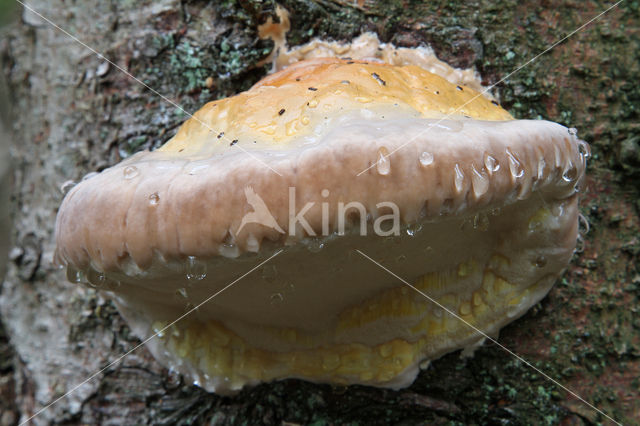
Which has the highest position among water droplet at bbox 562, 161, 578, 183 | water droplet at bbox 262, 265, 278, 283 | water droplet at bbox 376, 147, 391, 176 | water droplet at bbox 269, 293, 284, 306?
water droplet at bbox 376, 147, 391, 176

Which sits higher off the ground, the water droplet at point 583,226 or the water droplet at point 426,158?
the water droplet at point 426,158

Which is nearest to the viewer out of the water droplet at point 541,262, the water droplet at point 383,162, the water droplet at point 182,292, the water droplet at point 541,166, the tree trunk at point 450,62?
the water droplet at point 383,162

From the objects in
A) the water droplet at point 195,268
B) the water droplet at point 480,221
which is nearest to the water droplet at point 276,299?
the water droplet at point 195,268

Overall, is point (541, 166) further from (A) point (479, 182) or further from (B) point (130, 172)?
(B) point (130, 172)

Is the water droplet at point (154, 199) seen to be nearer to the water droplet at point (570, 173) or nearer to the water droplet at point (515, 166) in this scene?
the water droplet at point (515, 166)

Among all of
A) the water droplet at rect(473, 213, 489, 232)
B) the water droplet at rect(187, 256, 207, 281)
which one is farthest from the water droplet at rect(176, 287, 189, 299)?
the water droplet at rect(473, 213, 489, 232)

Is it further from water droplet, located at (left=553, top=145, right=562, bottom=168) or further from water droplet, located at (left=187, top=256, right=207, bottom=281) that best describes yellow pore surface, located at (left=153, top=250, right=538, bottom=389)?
water droplet, located at (left=187, top=256, right=207, bottom=281)

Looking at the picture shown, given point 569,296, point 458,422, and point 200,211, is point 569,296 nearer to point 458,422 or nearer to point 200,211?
point 458,422

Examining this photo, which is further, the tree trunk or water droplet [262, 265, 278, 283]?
the tree trunk
